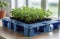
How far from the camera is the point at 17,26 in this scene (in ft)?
5.02

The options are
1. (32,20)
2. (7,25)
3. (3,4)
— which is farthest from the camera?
(3,4)

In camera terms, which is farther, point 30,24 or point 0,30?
point 0,30

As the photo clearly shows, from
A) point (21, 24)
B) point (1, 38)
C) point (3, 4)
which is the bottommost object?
point (1, 38)

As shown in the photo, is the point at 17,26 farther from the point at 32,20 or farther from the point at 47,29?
the point at 47,29

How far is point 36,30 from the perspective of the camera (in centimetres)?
147

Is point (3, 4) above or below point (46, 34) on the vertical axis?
above

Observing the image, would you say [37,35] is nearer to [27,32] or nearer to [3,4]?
[27,32]

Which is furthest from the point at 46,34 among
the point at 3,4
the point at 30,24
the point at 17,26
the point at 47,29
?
the point at 3,4

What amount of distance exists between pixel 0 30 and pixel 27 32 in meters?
0.34

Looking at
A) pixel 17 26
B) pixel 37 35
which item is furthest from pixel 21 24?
pixel 37 35

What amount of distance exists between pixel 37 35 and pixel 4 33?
1.09 ft

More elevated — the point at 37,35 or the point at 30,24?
the point at 30,24

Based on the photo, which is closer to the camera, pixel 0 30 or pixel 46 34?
pixel 46 34

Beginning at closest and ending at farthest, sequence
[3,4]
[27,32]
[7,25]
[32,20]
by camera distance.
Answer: [27,32] < [32,20] < [7,25] < [3,4]
